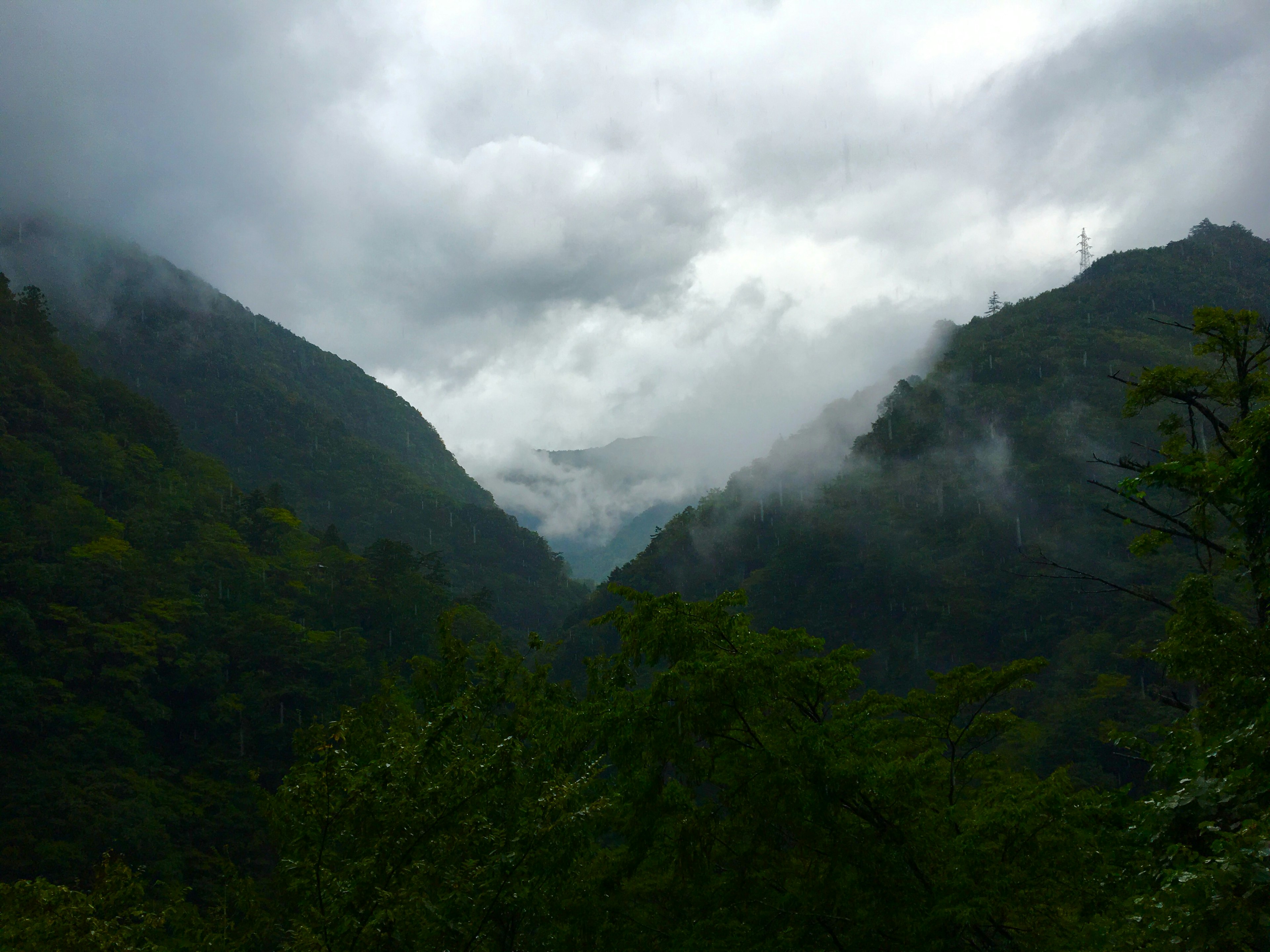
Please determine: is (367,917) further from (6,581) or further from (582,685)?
(582,685)

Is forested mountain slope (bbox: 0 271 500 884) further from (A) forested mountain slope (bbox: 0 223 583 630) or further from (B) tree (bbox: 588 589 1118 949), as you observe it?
(A) forested mountain slope (bbox: 0 223 583 630)

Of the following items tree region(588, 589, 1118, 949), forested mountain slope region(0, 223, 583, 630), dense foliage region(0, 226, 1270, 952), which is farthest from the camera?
forested mountain slope region(0, 223, 583, 630)

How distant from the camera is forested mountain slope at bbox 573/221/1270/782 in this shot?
142 feet

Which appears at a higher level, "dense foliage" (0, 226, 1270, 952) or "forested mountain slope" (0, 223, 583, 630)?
"forested mountain slope" (0, 223, 583, 630)

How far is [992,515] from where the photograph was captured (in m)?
51.3

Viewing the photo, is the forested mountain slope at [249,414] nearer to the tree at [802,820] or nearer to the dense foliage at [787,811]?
the dense foliage at [787,811]

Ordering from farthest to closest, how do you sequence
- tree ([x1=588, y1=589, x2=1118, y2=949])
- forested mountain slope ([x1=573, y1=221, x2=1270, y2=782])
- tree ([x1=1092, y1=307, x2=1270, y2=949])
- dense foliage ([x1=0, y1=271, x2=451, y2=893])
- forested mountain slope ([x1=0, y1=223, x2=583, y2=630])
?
forested mountain slope ([x1=0, y1=223, x2=583, y2=630]) → forested mountain slope ([x1=573, y1=221, x2=1270, y2=782]) → dense foliage ([x1=0, y1=271, x2=451, y2=893]) → tree ([x1=588, y1=589, x2=1118, y2=949]) → tree ([x1=1092, y1=307, x2=1270, y2=949])

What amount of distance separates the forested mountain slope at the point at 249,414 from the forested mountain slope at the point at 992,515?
21.3 metres

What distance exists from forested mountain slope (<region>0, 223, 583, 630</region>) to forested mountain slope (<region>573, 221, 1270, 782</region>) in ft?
69.9

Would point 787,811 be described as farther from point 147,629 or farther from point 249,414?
point 249,414

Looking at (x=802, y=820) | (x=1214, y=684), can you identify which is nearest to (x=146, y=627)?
(x=802, y=820)

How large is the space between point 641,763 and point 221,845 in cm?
2610

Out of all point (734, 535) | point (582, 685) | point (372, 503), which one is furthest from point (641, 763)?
point (372, 503)

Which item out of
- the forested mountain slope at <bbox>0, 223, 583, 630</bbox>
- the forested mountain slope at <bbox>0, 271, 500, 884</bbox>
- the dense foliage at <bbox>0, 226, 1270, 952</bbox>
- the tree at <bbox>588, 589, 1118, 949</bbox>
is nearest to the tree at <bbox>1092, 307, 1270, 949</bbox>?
the dense foliage at <bbox>0, 226, 1270, 952</bbox>
